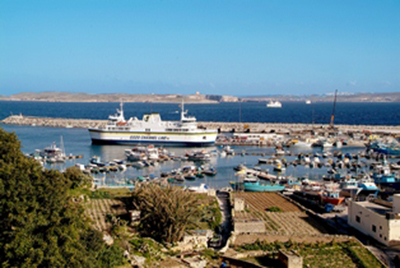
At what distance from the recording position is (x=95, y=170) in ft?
97.0

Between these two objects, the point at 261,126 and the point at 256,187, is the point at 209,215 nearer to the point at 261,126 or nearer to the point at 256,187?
the point at 256,187

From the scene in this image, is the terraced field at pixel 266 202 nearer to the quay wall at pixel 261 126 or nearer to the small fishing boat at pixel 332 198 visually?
the small fishing boat at pixel 332 198

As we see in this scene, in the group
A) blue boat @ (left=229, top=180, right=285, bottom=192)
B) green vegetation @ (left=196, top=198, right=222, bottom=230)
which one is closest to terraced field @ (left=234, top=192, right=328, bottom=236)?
green vegetation @ (left=196, top=198, right=222, bottom=230)

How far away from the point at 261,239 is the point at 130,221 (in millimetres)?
3839

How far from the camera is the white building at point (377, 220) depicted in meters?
13.0

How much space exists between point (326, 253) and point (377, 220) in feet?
9.42

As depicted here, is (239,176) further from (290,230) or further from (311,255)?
(311,255)

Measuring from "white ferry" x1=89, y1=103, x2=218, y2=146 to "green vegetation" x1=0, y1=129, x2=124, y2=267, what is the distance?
3633cm

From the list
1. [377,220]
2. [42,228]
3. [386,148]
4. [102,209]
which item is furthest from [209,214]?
[386,148]

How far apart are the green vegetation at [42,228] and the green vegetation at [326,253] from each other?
162 inches

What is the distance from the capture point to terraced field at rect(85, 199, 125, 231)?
42.7ft

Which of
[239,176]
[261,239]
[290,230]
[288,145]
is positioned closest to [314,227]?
[290,230]

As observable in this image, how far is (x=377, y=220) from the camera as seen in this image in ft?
44.7

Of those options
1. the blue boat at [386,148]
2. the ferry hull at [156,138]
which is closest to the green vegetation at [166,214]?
the blue boat at [386,148]
